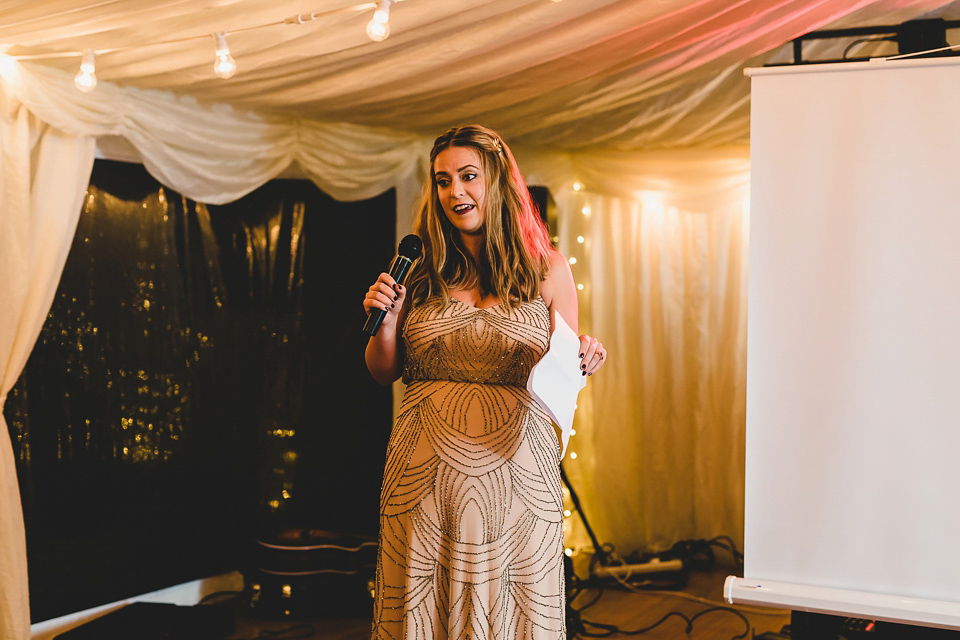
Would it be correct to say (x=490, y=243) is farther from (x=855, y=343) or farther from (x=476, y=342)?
(x=855, y=343)

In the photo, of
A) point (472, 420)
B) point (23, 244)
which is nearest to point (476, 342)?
point (472, 420)

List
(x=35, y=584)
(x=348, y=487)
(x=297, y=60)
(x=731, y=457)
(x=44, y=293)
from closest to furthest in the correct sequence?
(x=297, y=60)
(x=44, y=293)
(x=35, y=584)
(x=348, y=487)
(x=731, y=457)

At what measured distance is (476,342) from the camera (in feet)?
6.39

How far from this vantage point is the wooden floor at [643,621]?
3.52 m

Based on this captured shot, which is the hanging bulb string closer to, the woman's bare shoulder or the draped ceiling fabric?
the draped ceiling fabric

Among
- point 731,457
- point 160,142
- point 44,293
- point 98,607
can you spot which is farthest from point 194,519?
point 731,457

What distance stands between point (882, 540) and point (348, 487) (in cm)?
282

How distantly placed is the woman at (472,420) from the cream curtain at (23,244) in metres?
1.47

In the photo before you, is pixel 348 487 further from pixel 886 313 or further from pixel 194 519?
pixel 886 313

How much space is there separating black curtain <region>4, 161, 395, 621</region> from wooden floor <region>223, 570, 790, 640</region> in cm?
56

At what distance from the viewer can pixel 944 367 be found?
6.70ft

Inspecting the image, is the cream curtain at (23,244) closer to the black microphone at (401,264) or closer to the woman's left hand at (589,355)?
the black microphone at (401,264)

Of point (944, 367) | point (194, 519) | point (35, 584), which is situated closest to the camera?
point (944, 367)

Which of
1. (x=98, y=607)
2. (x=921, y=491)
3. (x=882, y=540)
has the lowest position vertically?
(x=98, y=607)
